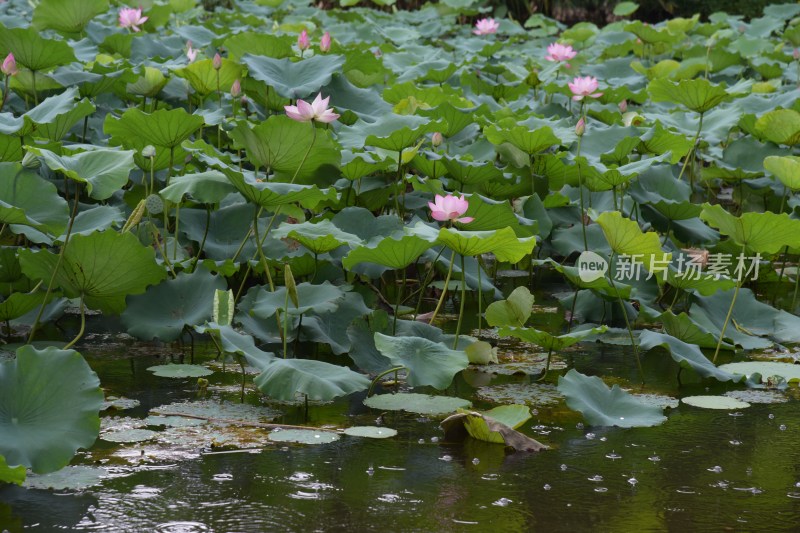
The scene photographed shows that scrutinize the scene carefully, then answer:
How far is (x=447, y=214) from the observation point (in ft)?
7.07

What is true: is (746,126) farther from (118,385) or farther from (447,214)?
(118,385)

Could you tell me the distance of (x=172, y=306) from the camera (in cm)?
235

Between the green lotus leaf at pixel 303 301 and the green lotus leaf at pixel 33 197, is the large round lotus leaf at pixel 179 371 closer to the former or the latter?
the green lotus leaf at pixel 303 301

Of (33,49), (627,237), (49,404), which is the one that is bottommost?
(49,404)

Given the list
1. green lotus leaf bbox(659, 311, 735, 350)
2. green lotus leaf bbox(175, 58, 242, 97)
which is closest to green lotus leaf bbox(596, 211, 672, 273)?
green lotus leaf bbox(659, 311, 735, 350)

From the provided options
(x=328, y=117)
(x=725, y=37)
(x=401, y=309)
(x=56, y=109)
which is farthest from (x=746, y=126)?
(x=725, y=37)

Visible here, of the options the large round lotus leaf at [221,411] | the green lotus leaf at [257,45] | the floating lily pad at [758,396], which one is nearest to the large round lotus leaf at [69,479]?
the large round lotus leaf at [221,411]

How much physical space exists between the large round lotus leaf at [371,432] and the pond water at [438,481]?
0.01m

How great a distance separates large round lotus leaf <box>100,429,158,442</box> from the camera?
5.92 feet

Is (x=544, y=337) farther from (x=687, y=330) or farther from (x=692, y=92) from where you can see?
(x=692, y=92)

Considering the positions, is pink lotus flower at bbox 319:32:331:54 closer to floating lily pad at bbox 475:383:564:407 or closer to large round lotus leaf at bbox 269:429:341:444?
floating lily pad at bbox 475:383:564:407

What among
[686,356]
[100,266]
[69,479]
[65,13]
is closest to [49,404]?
[69,479]

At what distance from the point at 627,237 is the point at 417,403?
613 millimetres

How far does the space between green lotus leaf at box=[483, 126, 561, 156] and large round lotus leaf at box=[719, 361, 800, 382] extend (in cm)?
80
